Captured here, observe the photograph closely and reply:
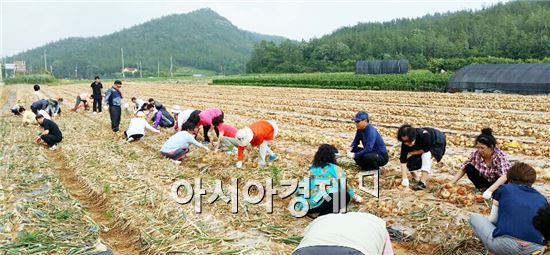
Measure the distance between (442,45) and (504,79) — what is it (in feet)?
170

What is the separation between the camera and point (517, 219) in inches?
144

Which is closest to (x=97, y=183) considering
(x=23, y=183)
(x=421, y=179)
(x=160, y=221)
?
(x=23, y=183)

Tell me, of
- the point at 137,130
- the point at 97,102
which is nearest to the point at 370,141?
the point at 137,130

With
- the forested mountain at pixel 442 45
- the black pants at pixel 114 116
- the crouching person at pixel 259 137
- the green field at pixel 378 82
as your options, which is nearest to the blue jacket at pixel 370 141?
the crouching person at pixel 259 137

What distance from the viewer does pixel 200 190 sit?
254 inches

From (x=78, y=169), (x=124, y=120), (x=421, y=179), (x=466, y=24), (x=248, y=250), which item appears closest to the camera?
(x=248, y=250)

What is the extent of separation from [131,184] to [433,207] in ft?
14.6

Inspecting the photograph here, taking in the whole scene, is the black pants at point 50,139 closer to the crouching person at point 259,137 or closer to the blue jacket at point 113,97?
the blue jacket at point 113,97

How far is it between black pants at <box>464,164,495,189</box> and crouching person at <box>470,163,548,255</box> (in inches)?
72.7

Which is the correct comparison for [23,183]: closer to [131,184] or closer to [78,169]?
[78,169]

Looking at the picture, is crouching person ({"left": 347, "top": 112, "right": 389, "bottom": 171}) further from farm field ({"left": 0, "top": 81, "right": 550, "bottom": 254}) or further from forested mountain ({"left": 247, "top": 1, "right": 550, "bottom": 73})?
forested mountain ({"left": 247, "top": 1, "right": 550, "bottom": 73})

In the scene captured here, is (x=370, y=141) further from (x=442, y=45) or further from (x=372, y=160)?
(x=442, y=45)

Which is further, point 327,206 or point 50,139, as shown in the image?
point 50,139

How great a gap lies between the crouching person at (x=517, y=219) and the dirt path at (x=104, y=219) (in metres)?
3.56
